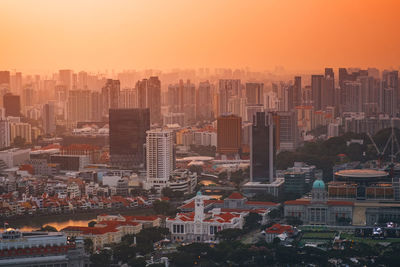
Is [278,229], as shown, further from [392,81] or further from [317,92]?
[317,92]

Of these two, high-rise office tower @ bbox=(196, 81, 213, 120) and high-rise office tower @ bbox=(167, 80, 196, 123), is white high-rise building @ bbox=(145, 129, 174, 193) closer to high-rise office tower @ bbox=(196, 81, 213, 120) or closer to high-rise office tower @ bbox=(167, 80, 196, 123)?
high-rise office tower @ bbox=(167, 80, 196, 123)

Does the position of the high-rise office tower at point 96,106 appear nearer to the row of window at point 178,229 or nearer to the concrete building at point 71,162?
the concrete building at point 71,162

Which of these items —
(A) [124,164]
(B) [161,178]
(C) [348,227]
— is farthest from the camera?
(A) [124,164]

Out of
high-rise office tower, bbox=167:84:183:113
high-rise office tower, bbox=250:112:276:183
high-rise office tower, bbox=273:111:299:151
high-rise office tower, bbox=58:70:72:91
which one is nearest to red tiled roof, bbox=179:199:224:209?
high-rise office tower, bbox=250:112:276:183

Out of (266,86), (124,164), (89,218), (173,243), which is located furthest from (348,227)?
(266,86)

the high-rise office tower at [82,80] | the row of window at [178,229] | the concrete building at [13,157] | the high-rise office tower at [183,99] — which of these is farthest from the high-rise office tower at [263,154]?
the high-rise office tower at [183,99]

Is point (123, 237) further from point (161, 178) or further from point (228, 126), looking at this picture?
point (228, 126)
